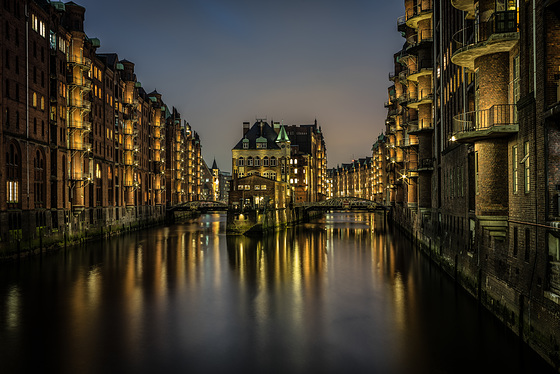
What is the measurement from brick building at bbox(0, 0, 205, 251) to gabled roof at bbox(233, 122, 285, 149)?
22.0 meters

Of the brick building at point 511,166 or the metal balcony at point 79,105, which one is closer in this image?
the brick building at point 511,166

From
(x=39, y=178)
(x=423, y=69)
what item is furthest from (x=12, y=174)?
(x=423, y=69)

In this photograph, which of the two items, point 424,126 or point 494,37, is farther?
point 424,126

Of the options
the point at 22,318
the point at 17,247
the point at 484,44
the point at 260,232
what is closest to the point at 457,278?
the point at 484,44

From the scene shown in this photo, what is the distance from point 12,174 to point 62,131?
11914 millimetres

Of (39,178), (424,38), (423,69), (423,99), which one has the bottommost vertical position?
(39,178)

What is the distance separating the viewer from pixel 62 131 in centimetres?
5159

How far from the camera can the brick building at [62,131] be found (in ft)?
133

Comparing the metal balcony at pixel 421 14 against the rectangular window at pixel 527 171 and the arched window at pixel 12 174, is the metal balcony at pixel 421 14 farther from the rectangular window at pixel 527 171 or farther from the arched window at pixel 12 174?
the arched window at pixel 12 174

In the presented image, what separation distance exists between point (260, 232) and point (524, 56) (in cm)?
5636

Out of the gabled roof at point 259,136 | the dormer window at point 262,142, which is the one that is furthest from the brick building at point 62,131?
the dormer window at point 262,142

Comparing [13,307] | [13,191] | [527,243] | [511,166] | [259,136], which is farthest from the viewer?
[259,136]

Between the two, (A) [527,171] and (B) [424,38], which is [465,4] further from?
(B) [424,38]

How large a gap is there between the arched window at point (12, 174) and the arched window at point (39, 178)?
12.0ft
